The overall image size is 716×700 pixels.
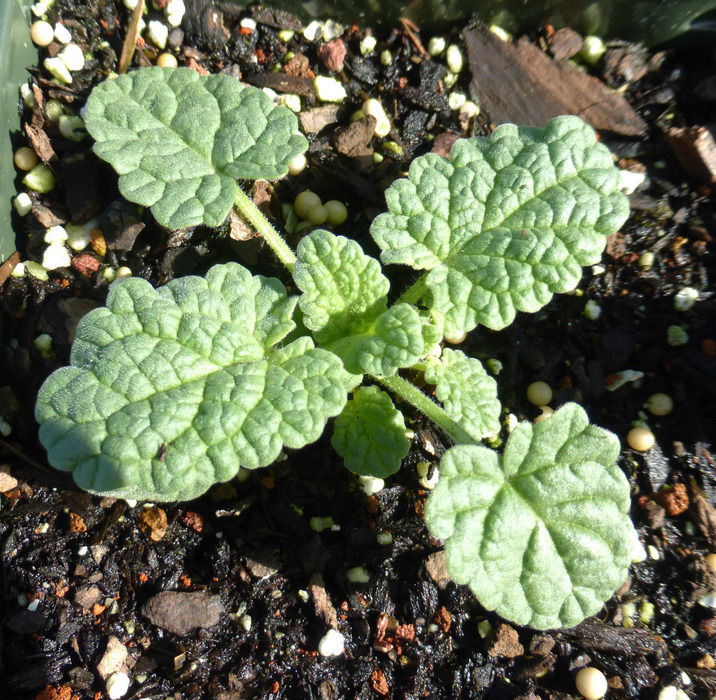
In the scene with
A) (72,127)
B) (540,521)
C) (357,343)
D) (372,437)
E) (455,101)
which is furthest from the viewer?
(455,101)

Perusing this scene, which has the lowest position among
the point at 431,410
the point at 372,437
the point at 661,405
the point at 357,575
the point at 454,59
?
the point at 357,575

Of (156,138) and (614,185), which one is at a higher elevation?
(614,185)

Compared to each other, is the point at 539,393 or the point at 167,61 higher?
the point at 167,61

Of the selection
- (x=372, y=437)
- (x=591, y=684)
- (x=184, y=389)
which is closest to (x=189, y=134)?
(x=184, y=389)

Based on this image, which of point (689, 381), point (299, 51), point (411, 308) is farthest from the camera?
point (299, 51)

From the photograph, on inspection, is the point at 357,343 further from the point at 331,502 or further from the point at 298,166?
the point at 298,166

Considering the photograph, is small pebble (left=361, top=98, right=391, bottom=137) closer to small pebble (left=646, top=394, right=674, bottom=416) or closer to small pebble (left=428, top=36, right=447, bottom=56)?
small pebble (left=428, top=36, right=447, bottom=56)

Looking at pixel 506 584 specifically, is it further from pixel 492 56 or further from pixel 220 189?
pixel 492 56

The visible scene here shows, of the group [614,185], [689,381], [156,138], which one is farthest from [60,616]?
[689,381]
